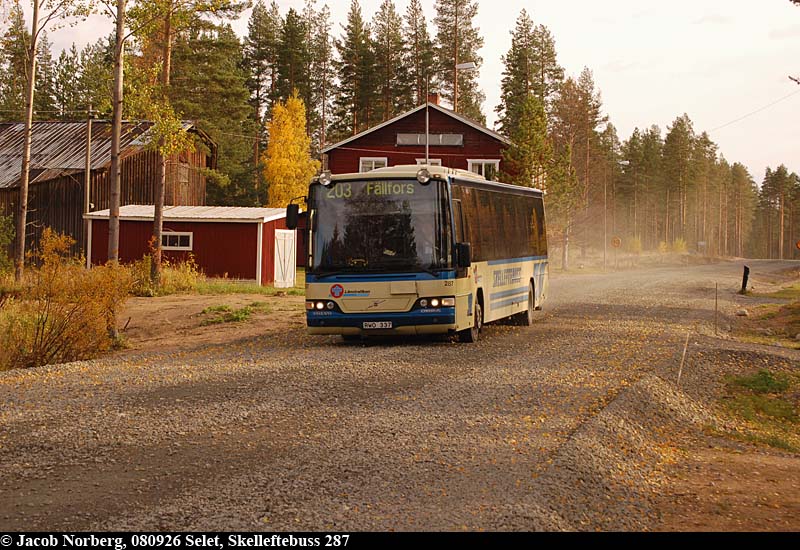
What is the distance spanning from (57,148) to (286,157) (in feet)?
64.8

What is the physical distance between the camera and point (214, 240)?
4131 cm

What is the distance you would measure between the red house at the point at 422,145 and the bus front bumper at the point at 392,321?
131ft

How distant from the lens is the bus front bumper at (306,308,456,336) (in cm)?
1675

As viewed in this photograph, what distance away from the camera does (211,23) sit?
35000mm

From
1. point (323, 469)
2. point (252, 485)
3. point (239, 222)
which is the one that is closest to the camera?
point (252, 485)

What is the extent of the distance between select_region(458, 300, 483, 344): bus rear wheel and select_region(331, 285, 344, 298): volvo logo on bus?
8.32ft

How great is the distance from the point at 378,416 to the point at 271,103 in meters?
76.5

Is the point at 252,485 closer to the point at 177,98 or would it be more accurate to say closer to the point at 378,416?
the point at 378,416

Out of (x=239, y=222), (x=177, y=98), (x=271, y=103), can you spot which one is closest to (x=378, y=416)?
(x=239, y=222)

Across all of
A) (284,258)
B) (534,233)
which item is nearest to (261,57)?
(284,258)

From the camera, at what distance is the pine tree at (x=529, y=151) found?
5538 cm

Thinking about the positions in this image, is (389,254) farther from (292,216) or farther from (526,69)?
(526,69)

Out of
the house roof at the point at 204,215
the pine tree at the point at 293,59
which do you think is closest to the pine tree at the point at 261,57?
the pine tree at the point at 293,59

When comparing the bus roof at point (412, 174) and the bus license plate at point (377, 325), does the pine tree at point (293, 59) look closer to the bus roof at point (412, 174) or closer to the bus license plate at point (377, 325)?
the bus roof at point (412, 174)
